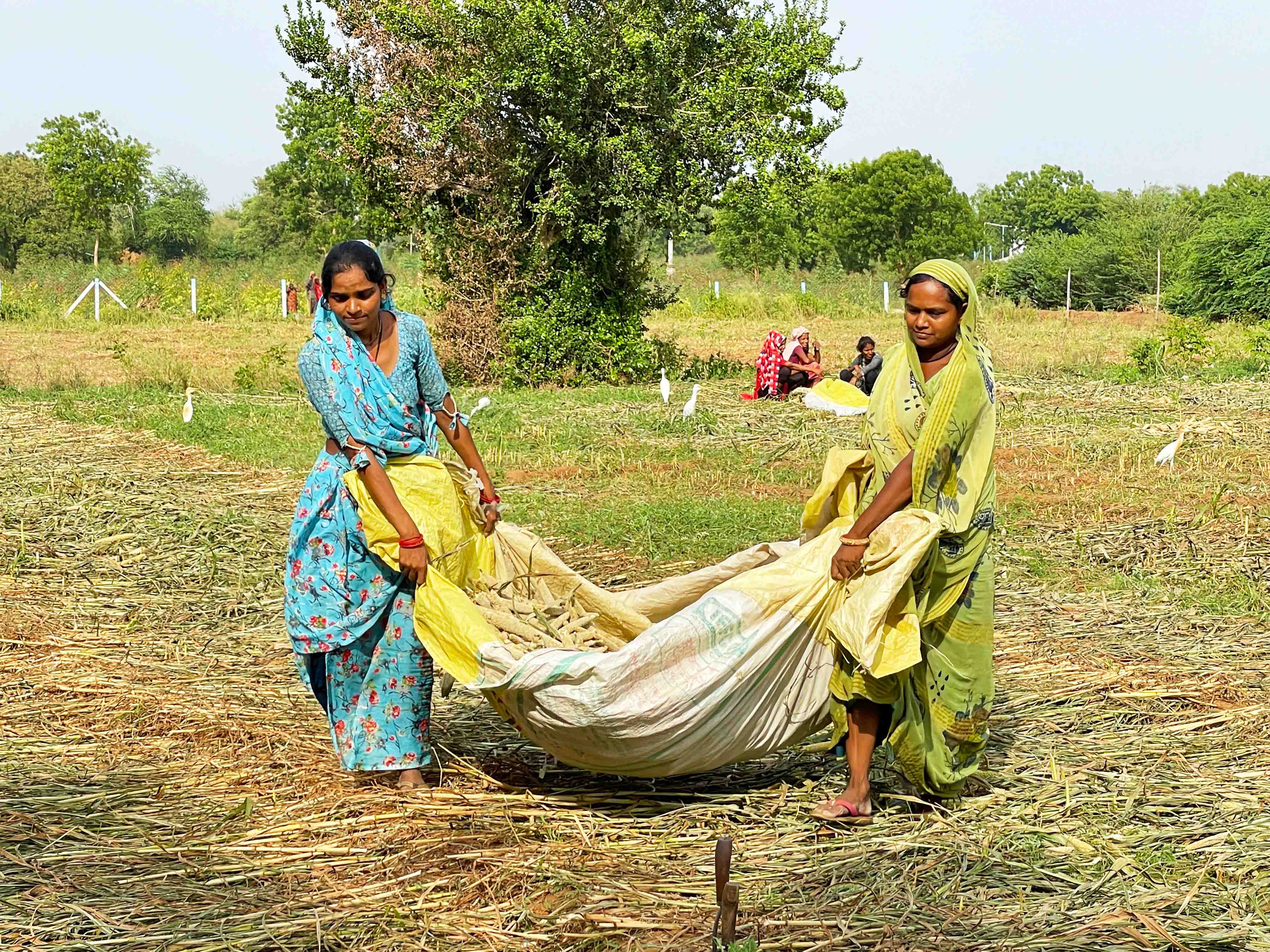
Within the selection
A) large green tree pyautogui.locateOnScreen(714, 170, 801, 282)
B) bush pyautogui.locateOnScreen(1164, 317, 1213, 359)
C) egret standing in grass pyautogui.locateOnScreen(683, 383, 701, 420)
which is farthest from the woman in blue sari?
bush pyautogui.locateOnScreen(1164, 317, 1213, 359)

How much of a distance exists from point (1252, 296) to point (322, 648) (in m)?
24.8

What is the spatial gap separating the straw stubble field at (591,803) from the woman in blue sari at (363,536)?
9.6 inches

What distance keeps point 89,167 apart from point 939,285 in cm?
3472

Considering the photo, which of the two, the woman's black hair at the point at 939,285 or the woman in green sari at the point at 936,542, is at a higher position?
the woman's black hair at the point at 939,285

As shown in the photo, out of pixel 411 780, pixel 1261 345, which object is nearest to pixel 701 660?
pixel 411 780

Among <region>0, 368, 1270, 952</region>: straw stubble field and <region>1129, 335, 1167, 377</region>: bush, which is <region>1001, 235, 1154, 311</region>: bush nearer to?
<region>1129, 335, 1167, 377</region>: bush

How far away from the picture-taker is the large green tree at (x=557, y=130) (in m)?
14.3

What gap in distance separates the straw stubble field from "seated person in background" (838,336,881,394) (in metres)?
5.74

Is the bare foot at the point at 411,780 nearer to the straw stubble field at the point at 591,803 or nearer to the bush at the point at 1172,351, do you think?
the straw stubble field at the point at 591,803

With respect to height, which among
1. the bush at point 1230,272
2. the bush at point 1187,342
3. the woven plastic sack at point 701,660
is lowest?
the woven plastic sack at point 701,660

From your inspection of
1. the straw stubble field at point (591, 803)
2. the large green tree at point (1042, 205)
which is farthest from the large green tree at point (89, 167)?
the large green tree at point (1042, 205)

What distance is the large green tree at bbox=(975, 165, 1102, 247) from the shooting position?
7750cm

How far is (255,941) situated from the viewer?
3012 millimetres

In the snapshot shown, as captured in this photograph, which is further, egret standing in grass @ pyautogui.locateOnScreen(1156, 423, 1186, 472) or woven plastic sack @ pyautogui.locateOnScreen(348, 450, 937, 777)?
egret standing in grass @ pyautogui.locateOnScreen(1156, 423, 1186, 472)
